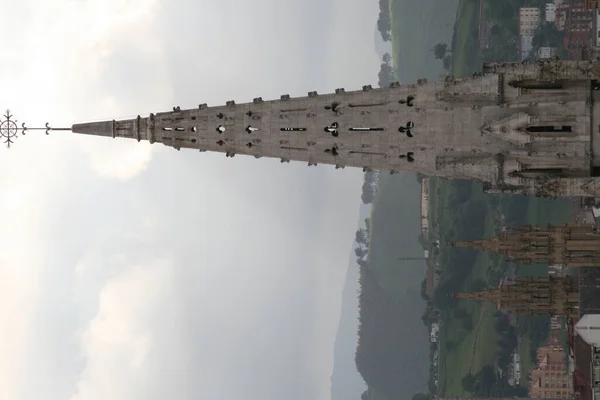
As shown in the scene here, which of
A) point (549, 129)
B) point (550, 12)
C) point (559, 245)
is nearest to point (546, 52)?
point (550, 12)

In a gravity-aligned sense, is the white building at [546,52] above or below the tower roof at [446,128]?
above

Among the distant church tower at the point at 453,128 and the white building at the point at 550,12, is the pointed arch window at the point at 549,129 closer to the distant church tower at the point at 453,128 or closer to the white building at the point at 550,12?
the distant church tower at the point at 453,128

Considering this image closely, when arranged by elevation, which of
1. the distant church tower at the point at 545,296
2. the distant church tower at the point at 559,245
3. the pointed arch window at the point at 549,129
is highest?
the pointed arch window at the point at 549,129

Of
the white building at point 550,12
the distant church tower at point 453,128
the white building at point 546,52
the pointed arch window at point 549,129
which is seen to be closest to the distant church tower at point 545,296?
the distant church tower at point 453,128

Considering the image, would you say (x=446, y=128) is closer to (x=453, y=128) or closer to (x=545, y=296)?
(x=453, y=128)

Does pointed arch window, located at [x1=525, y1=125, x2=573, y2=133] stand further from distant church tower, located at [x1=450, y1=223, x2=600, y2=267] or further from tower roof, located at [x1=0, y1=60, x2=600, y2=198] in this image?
distant church tower, located at [x1=450, y1=223, x2=600, y2=267]

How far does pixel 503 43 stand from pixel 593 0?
89.9 m

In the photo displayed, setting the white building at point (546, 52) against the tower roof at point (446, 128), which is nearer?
the tower roof at point (446, 128)

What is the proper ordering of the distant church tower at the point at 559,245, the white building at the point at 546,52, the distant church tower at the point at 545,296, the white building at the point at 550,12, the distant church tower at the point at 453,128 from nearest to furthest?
the distant church tower at the point at 453,128, the distant church tower at the point at 559,245, the distant church tower at the point at 545,296, the white building at the point at 546,52, the white building at the point at 550,12

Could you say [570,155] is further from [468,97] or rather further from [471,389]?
[471,389]

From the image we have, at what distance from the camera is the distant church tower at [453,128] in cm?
4019

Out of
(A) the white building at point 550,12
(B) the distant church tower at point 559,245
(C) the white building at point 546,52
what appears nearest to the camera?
(B) the distant church tower at point 559,245

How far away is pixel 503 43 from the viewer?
7672 inches

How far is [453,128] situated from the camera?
41781 mm
